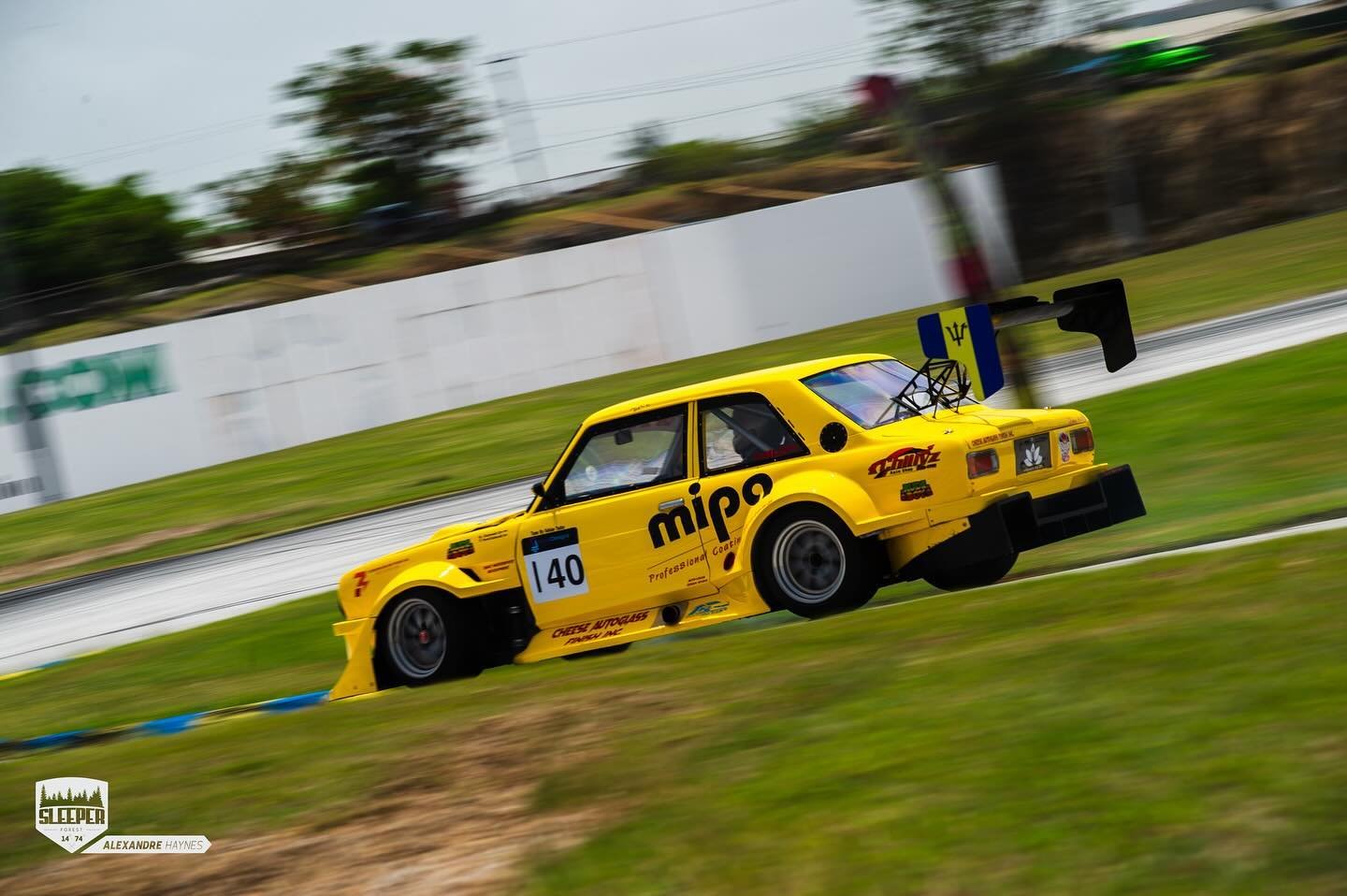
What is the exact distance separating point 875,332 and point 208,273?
17.2 meters

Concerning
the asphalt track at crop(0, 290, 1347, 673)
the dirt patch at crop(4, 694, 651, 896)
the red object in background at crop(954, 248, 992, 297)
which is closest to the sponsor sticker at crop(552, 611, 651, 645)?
the dirt patch at crop(4, 694, 651, 896)

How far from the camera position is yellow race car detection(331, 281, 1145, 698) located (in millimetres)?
7684

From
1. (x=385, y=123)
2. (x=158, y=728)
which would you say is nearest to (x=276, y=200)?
(x=385, y=123)

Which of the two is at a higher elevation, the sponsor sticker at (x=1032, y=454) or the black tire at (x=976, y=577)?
the sponsor sticker at (x=1032, y=454)

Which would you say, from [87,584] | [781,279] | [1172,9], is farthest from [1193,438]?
[1172,9]

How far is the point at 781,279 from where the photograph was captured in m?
34.5

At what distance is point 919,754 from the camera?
5016 mm

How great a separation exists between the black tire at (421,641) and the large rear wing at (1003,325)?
322 centimetres

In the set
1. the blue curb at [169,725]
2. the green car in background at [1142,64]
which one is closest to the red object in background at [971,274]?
the blue curb at [169,725]

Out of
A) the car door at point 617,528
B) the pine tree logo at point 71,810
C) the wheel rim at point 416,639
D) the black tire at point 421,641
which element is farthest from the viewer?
the wheel rim at point 416,639

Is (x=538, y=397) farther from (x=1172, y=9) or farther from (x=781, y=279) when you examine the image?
(x=1172, y=9)

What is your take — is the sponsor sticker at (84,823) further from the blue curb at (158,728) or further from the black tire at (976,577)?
the black tire at (976,577)

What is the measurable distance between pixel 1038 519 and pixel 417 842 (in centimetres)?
384

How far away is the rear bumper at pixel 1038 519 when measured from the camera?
7523 mm
